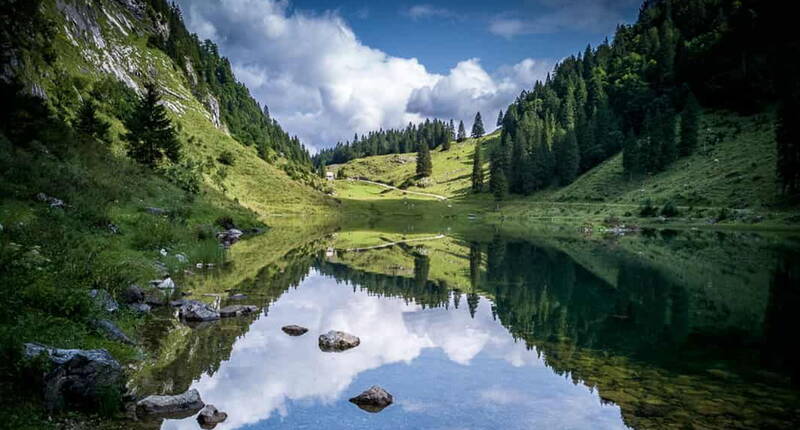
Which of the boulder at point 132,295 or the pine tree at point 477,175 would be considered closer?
the boulder at point 132,295

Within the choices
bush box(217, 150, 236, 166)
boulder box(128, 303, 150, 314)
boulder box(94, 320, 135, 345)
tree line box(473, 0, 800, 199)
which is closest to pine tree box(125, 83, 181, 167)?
bush box(217, 150, 236, 166)

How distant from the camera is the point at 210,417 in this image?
10078 mm

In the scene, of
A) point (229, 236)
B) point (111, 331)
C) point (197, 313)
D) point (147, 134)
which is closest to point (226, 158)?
point (147, 134)

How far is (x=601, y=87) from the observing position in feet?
569

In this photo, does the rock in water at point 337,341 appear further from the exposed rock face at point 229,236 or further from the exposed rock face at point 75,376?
the exposed rock face at point 229,236

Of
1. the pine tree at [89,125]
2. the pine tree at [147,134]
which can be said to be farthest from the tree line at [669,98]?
the pine tree at [89,125]

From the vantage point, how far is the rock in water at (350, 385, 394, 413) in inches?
437

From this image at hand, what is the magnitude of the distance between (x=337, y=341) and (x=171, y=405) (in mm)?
6301

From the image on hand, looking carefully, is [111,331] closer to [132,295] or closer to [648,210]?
[132,295]

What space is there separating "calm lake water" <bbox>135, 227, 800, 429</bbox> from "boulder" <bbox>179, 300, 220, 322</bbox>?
541mm

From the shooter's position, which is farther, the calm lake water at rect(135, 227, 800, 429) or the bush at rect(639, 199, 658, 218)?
the bush at rect(639, 199, 658, 218)

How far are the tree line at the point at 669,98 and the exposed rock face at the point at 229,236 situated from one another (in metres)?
77.5

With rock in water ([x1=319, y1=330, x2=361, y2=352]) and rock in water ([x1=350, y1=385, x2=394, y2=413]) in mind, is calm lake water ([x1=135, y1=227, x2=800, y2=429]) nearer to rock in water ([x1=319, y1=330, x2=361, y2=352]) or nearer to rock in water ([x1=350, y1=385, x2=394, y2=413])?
rock in water ([x1=350, y1=385, x2=394, y2=413])

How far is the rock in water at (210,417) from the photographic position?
9.92 meters
